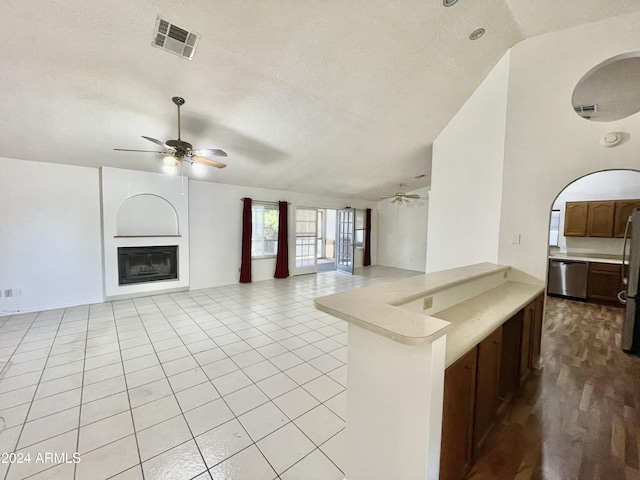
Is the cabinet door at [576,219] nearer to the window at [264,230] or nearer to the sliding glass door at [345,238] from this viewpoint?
the sliding glass door at [345,238]

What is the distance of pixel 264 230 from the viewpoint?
22.2 feet

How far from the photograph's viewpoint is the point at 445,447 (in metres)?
1.23

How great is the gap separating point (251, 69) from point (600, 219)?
6335 millimetres

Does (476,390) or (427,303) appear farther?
(427,303)

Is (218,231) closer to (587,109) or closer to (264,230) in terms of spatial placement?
(264,230)

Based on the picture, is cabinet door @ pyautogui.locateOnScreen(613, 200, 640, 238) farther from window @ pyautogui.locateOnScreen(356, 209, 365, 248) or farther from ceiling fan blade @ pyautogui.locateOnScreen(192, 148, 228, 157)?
ceiling fan blade @ pyautogui.locateOnScreen(192, 148, 228, 157)

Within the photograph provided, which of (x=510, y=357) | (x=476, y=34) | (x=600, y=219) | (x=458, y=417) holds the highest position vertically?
(x=476, y=34)

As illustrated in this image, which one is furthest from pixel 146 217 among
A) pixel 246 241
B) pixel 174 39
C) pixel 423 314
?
pixel 423 314

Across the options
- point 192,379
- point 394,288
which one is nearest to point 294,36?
point 394,288

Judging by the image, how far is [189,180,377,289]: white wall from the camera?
5668 millimetres

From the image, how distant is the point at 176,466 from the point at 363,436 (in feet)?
3.82

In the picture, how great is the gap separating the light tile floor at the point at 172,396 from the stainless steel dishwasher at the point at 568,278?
14.5 feet

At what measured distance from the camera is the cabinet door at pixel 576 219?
4.95 m

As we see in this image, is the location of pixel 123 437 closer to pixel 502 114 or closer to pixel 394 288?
pixel 394 288
